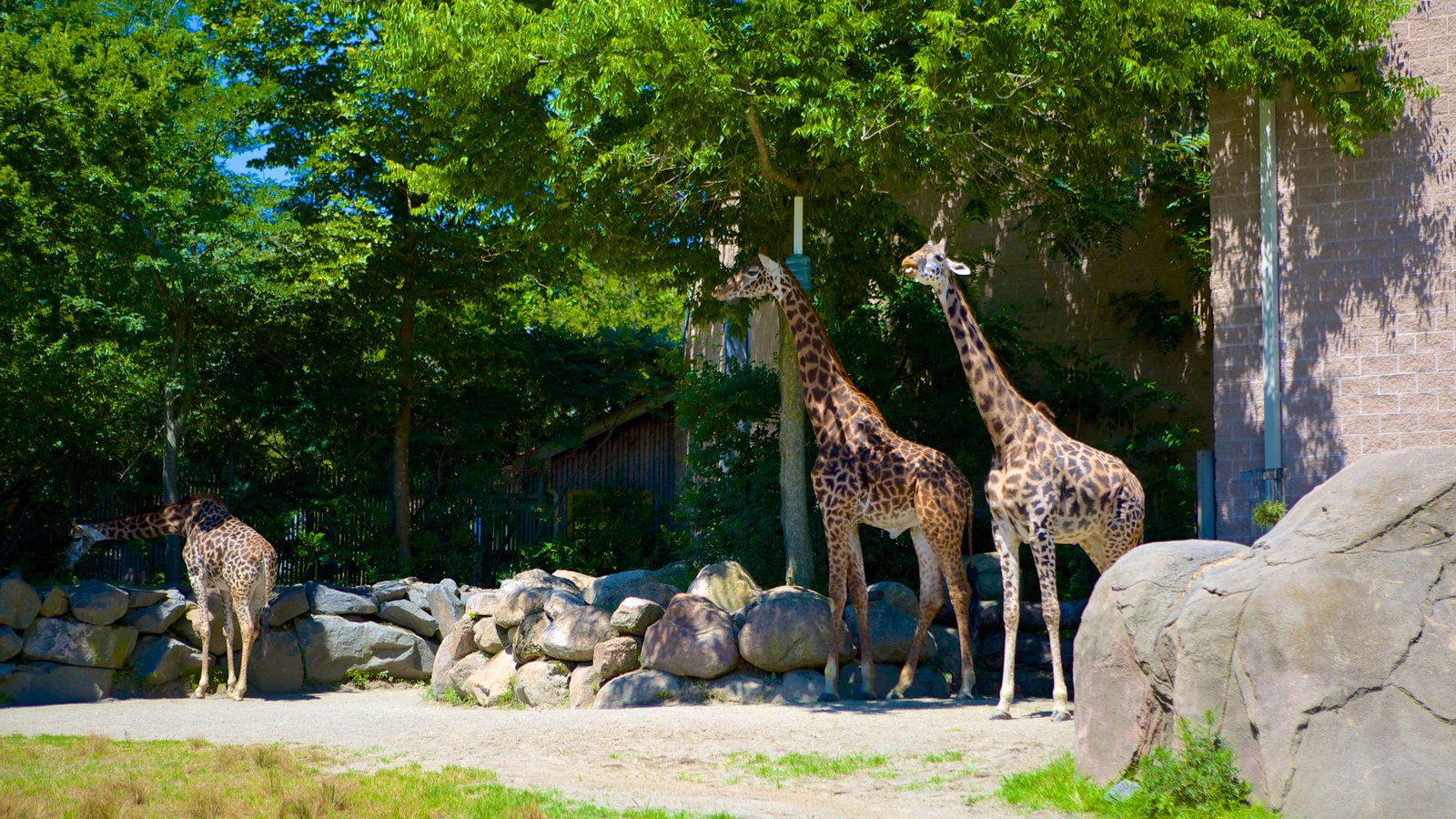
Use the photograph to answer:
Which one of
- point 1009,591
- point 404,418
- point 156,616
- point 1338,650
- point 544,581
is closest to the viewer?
point 1338,650

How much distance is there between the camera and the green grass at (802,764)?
24.2ft

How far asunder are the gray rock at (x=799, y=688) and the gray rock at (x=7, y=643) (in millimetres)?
7440

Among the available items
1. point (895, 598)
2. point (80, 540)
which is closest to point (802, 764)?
point (895, 598)

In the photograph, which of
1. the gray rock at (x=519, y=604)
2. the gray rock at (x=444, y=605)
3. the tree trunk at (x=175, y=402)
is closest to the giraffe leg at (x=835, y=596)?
the gray rock at (x=519, y=604)

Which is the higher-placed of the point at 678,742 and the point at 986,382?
the point at 986,382

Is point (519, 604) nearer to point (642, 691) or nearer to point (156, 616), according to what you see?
point (642, 691)

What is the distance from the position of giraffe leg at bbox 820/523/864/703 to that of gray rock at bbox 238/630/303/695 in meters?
6.09

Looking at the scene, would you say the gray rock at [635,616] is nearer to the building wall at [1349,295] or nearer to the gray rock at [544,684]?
the gray rock at [544,684]

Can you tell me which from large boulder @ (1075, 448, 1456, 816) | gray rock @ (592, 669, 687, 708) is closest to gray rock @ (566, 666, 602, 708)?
gray rock @ (592, 669, 687, 708)

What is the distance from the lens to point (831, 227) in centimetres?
1409

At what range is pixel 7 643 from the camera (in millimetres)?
12102

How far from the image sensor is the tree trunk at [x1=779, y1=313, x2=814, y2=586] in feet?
41.3

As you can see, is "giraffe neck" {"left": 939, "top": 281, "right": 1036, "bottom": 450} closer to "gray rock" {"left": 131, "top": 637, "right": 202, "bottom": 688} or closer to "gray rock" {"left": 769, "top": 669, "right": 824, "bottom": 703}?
"gray rock" {"left": 769, "top": 669, "right": 824, "bottom": 703}

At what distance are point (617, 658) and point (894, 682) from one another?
2.49m
